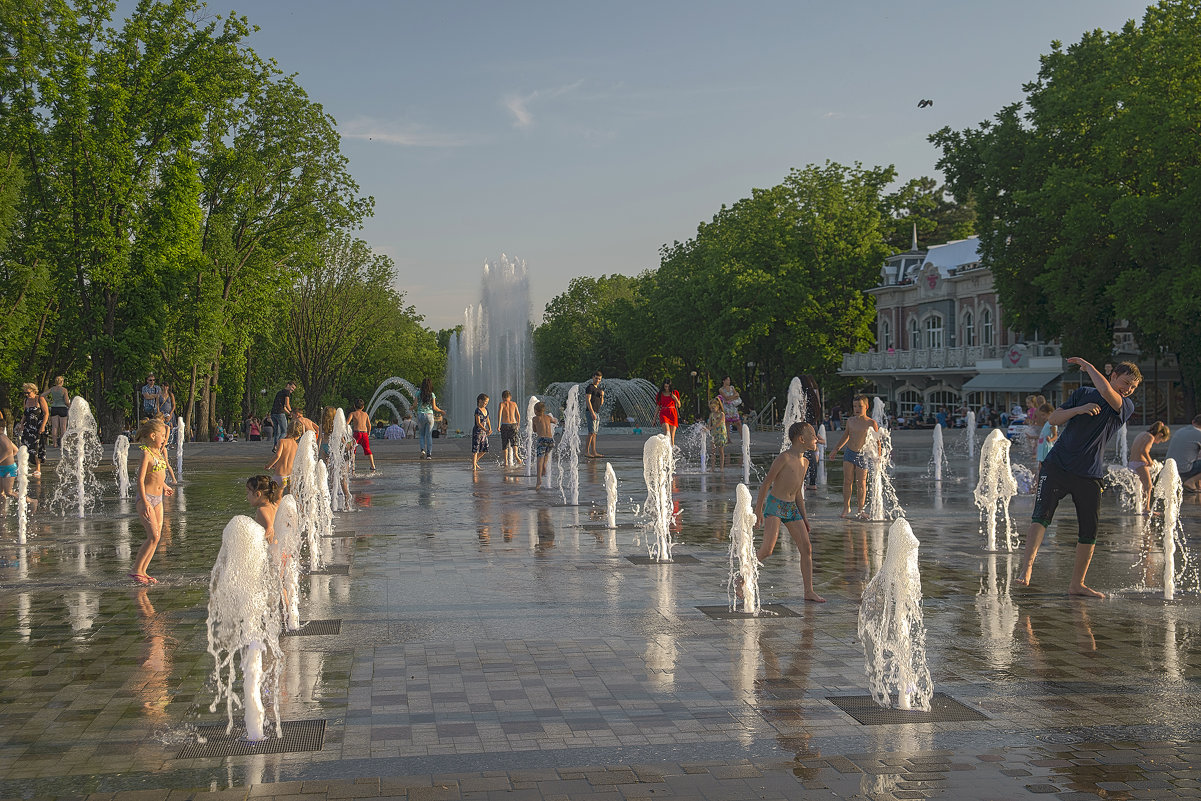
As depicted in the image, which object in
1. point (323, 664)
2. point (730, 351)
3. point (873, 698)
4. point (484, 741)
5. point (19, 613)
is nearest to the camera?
point (484, 741)

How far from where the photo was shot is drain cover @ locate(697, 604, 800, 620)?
859 cm

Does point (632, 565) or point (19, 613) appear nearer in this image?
point (19, 613)

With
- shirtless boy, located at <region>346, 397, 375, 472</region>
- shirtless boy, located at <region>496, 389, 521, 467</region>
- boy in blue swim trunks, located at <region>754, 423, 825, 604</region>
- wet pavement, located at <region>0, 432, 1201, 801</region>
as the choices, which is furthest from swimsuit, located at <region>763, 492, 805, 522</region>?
shirtless boy, located at <region>346, 397, 375, 472</region>

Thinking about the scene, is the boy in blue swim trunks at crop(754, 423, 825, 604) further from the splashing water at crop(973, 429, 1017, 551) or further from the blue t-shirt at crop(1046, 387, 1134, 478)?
the splashing water at crop(973, 429, 1017, 551)

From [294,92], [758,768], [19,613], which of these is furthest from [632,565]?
[294,92]

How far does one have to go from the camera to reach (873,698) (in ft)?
20.7

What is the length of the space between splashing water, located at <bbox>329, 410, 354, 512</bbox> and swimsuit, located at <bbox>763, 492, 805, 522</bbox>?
29.2 ft

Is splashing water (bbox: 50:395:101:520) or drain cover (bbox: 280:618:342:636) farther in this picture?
splashing water (bbox: 50:395:101:520)

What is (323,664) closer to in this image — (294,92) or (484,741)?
(484,741)

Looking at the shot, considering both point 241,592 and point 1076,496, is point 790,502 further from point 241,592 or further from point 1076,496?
point 241,592

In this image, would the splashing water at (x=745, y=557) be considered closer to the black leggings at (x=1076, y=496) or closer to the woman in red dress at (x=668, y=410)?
the black leggings at (x=1076, y=496)

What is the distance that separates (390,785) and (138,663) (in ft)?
9.66

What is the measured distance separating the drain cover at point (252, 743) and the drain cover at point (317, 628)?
2.20m

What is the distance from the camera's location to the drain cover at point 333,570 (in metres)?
10.7
